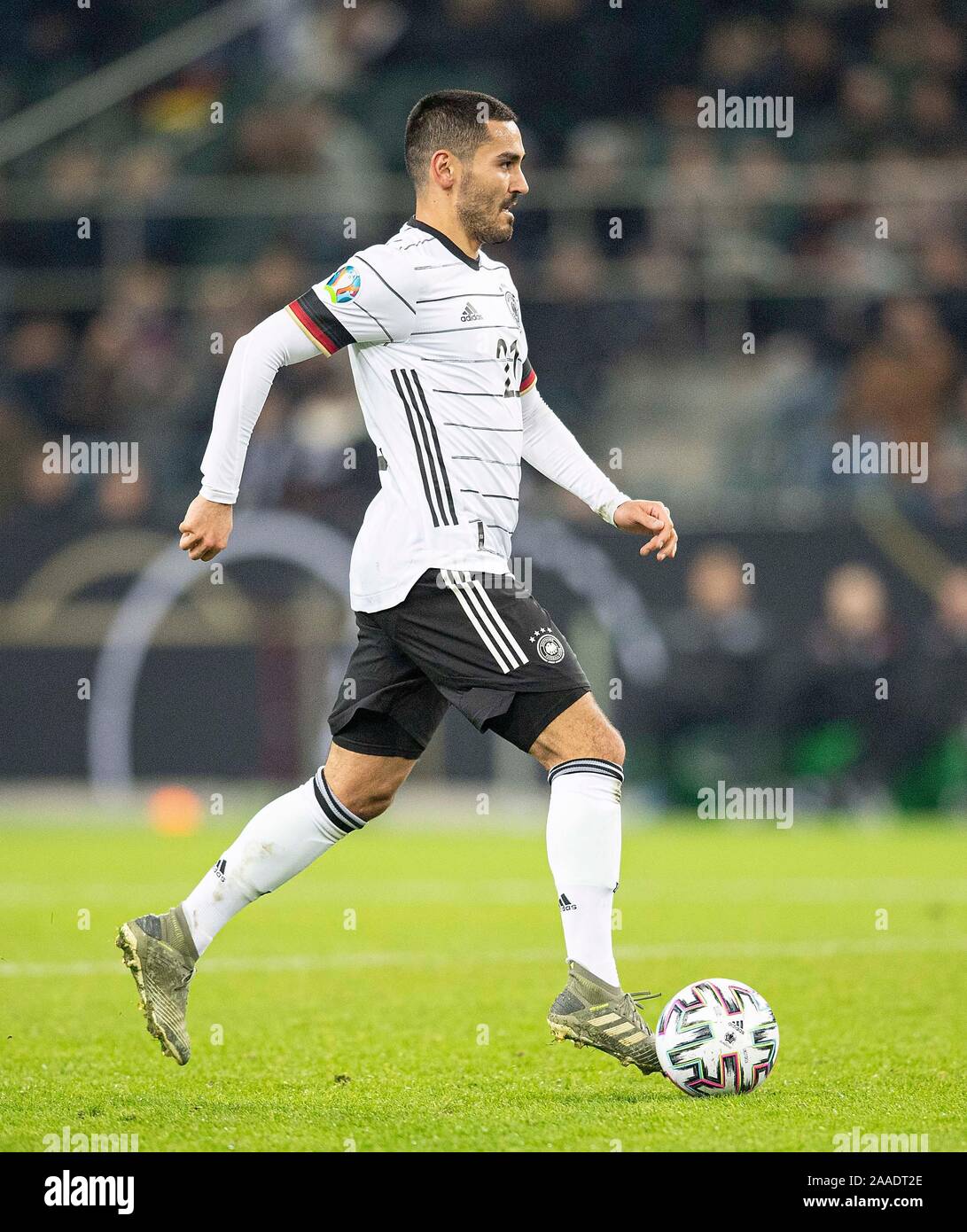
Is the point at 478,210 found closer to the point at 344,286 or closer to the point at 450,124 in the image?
the point at 450,124

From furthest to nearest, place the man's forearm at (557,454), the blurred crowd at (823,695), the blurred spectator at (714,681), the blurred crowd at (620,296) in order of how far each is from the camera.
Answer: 1. the blurred crowd at (620,296)
2. the blurred spectator at (714,681)
3. the blurred crowd at (823,695)
4. the man's forearm at (557,454)

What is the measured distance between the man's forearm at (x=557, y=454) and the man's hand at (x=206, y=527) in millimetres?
1097

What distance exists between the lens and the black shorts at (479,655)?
489 cm

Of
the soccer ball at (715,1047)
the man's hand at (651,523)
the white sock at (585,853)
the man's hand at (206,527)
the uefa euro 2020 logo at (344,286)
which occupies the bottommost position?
the soccer ball at (715,1047)

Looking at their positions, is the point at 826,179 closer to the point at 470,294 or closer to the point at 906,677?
the point at 906,677

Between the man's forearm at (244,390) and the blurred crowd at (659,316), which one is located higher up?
the blurred crowd at (659,316)

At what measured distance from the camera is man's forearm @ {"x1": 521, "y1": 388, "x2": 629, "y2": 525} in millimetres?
5570

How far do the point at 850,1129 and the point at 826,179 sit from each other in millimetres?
Result: 11645

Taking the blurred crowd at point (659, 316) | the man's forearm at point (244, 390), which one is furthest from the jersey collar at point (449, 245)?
the blurred crowd at point (659, 316)

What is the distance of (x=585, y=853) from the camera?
16.0ft

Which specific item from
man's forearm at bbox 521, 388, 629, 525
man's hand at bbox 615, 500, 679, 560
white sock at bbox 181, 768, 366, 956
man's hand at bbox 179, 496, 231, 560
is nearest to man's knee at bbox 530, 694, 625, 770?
man's hand at bbox 615, 500, 679, 560

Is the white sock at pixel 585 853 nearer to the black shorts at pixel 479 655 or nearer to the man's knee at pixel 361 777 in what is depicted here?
the black shorts at pixel 479 655

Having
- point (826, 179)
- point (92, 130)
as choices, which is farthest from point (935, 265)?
point (92, 130)

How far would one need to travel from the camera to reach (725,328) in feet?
48.1
